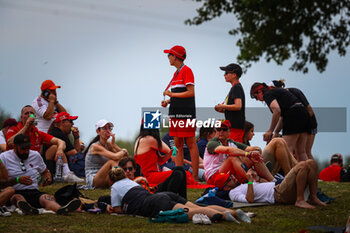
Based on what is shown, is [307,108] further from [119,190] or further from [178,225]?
[178,225]

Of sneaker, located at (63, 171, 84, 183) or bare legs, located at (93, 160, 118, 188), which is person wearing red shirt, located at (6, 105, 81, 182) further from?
Result: bare legs, located at (93, 160, 118, 188)

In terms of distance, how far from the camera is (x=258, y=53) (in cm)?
854

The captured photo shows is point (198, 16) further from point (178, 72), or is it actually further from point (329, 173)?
point (329, 173)

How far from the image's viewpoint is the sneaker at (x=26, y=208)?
633 cm

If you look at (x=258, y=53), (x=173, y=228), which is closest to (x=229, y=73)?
(x=258, y=53)

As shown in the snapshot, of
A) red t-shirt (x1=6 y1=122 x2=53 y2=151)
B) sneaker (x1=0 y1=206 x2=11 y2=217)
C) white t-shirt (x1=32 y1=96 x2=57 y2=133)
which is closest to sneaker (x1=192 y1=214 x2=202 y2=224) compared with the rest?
sneaker (x1=0 y1=206 x2=11 y2=217)

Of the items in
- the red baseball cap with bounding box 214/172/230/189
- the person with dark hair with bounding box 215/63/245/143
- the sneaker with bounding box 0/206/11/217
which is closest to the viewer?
the sneaker with bounding box 0/206/11/217

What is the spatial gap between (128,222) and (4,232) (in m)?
1.38

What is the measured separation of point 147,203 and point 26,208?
157 centimetres

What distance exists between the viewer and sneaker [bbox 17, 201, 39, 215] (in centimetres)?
633

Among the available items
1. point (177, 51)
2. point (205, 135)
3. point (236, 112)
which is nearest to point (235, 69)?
point (236, 112)

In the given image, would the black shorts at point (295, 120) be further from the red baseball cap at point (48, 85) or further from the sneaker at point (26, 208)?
the red baseball cap at point (48, 85)

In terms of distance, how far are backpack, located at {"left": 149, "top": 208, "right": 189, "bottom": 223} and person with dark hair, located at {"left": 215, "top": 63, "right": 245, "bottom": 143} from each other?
3.43 m

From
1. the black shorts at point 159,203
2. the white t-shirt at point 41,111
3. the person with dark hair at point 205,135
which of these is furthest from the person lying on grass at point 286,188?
the white t-shirt at point 41,111
